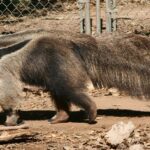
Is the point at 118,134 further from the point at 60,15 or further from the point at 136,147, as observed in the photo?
the point at 60,15

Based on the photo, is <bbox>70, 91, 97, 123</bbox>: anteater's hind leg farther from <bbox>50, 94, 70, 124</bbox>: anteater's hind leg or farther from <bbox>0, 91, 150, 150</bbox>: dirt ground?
<bbox>50, 94, 70, 124</bbox>: anteater's hind leg

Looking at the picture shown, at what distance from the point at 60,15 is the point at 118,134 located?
8.39 meters

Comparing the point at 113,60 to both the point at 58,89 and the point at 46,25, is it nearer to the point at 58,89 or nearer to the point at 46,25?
the point at 58,89

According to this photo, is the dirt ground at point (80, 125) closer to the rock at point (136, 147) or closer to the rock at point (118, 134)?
the rock at point (118, 134)

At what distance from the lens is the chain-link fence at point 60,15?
1296 cm

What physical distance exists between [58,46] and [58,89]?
1.76ft

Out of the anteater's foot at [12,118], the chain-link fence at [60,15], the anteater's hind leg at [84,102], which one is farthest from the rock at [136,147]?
the chain-link fence at [60,15]

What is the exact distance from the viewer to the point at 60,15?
14422 millimetres

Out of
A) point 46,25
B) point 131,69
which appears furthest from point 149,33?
point 131,69

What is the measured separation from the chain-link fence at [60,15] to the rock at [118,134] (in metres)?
6.09

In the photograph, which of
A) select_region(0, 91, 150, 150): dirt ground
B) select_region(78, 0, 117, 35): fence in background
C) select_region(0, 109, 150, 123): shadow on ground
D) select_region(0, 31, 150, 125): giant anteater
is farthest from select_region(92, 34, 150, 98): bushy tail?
select_region(78, 0, 117, 35): fence in background

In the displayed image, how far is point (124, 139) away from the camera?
20.6 feet

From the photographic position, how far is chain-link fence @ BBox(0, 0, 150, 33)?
13.0 meters

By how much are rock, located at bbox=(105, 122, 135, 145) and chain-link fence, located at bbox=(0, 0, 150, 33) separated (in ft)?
20.0
